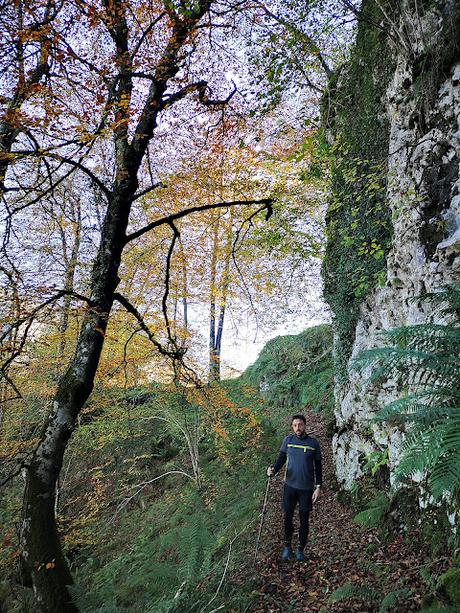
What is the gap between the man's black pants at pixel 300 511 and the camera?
165 inches

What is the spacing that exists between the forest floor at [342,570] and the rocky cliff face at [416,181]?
0.96 metres

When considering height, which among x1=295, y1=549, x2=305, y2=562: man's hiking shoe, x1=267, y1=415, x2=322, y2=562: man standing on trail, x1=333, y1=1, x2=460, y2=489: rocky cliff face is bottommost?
x1=295, y1=549, x2=305, y2=562: man's hiking shoe

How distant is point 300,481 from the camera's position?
4289 millimetres

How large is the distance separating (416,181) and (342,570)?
4976 millimetres

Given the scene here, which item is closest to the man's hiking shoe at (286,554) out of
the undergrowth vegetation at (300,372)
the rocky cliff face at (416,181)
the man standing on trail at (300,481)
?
the man standing on trail at (300,481)

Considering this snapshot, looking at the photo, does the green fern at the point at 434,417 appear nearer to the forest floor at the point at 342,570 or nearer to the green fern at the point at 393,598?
the green fern at the point at 393,598

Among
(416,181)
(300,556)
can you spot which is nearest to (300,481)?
(300,556)

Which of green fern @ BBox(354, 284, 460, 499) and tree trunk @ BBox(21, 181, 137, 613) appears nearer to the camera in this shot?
green fern @ BBox(354, 284, 460, 499)

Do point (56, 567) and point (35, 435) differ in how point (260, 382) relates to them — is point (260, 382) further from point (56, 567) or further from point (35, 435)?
point (56, 567)

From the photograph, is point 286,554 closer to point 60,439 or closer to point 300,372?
point 60,439

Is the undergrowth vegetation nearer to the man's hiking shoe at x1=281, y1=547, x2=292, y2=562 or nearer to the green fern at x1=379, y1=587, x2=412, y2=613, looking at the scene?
the man's hiking shoe at x1=281, y1=547, x2=292, y2=562

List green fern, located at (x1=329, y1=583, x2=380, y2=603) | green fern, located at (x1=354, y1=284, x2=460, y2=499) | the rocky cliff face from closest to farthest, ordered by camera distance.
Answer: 1. green fern, located at (x1=354, y1=284, x2=460, y2=499)
2. green fern, located at (x1=329, y1=583, x2=380, y2=603)
3. the rocky cliff face

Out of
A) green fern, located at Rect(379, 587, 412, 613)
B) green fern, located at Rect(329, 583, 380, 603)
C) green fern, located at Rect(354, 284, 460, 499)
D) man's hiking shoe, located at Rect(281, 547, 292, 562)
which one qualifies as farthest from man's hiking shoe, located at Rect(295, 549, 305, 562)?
green fern, located at Rect(354, 284, 460, 499)

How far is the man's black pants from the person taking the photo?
419 centimetres
